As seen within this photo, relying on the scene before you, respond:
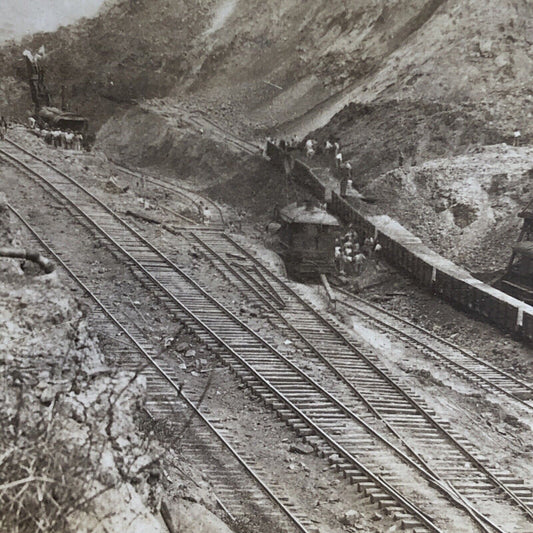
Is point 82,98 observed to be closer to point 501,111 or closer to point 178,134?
point 178,134

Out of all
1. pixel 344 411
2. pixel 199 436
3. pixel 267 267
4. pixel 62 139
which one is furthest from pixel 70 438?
pixel 62 139

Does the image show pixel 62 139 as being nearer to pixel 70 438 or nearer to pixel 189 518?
pixel 189 518

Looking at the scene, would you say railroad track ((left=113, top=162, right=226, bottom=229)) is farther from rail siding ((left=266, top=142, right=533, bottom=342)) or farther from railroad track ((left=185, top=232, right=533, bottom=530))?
railroad track ((left=185, top=232, right=533, bottom=530))

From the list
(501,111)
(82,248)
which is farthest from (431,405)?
(501,111)

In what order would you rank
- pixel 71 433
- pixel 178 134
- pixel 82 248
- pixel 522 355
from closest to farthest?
pixel 71 433, pixel 522 355, pixel 82 248, pixel 178 134

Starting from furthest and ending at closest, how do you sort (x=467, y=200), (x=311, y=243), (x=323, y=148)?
(x=323, y=148) < (x=467, y=200) < (x=311, y=243)

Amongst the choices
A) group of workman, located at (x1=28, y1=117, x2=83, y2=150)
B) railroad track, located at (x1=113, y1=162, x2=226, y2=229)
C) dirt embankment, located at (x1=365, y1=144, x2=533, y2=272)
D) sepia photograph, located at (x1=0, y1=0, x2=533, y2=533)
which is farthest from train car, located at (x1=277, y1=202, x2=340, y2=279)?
group of workman, located at (x1=28, y1=117, x2=83, y2=150)

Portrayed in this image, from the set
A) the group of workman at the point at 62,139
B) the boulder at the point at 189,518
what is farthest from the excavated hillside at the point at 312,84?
the boulder at the point at 189,518
